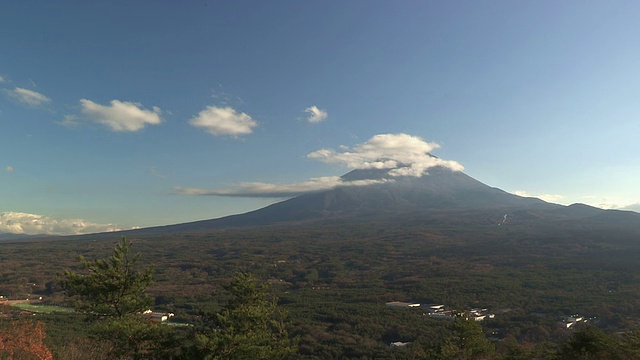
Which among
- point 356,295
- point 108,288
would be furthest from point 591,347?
point 356,295

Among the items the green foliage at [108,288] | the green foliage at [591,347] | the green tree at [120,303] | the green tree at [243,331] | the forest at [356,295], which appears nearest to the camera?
the green tree at [243,331]

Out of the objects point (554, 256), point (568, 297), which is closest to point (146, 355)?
point (568, 297)

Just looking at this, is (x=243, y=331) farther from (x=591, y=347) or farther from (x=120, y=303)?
(x=591, y=347)

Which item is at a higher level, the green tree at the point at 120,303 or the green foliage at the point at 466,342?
the green tree at the point at 120,303

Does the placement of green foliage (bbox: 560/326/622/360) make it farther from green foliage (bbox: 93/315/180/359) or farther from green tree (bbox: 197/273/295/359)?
green foliage (bbox: 93/315/180/359)

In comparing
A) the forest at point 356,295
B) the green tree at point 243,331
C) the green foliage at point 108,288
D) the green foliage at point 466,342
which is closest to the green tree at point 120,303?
the green foliage at point 108,288

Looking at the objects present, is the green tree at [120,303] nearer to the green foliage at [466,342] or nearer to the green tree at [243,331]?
the green tree at [243,331]
